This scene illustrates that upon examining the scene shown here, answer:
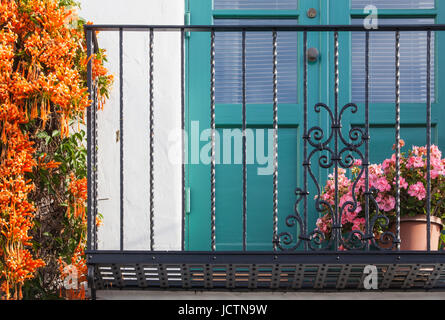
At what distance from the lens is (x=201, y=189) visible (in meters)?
4.96

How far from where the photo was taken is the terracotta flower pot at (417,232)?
163 inches

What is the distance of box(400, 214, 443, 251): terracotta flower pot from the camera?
13.6ft

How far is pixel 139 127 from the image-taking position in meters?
4.76

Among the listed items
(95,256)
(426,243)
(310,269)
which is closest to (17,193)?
(95,256)

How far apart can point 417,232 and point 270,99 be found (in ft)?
4.72

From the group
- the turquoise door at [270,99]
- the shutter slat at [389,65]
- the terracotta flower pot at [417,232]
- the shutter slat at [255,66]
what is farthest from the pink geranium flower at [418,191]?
the shutter slat at [255,66]

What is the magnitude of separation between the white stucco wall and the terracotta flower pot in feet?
4.70

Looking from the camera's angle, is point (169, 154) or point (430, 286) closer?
point (430, 286)

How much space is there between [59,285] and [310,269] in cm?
146

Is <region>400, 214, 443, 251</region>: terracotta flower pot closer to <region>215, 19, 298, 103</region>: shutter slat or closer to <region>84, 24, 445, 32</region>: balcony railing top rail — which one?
<region>84, 24, 445, 32</region>: balcony railing top rail

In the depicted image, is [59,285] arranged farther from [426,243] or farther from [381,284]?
[426,243]

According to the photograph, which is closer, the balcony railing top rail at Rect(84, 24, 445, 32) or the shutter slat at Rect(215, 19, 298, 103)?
the balcony railing top rail at Rect(84, 24, 445, 32)

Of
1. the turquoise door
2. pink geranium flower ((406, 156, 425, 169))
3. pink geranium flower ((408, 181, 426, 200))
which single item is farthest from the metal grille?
the turquoise door

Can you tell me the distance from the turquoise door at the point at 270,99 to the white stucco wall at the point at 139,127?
0.22m
